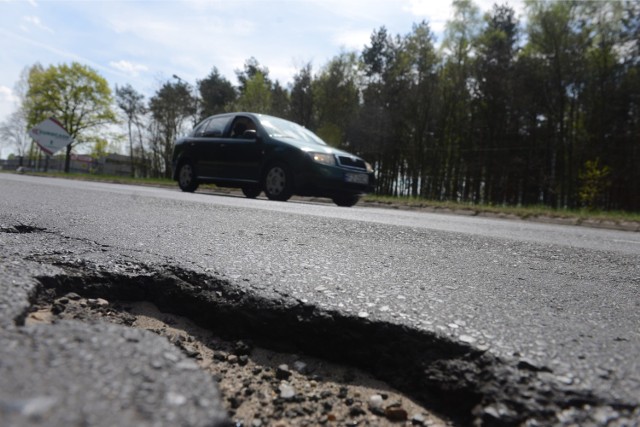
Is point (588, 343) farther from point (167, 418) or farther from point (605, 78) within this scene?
point (605, 78)

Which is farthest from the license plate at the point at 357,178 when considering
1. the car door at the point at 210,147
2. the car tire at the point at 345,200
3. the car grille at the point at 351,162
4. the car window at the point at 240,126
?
the car door at the point at 210,147

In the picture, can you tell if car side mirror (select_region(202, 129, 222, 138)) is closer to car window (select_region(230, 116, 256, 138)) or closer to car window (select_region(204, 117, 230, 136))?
car window (select_region(204, 117, 230, 136))

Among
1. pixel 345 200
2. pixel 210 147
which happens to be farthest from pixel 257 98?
pixel 345 200

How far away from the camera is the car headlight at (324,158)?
287 inches

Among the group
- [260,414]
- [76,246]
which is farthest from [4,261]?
[260,414]

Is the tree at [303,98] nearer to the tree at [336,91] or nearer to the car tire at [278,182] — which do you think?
the tree at [336,91]

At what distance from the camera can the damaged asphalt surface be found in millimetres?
761

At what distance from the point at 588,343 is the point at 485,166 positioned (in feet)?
80.5

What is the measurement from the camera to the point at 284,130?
321 inches

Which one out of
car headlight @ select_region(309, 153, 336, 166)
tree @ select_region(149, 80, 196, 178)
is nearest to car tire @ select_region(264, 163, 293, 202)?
car headlight @ select_region(309, 153, 336, 166)

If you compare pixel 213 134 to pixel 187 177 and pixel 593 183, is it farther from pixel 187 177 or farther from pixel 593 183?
pixel 593 183

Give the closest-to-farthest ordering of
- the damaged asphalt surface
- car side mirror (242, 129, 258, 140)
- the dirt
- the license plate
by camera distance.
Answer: the damaged asphalt surface → the dirt → the license plate → car side mirror (242, 129, 258, 140)

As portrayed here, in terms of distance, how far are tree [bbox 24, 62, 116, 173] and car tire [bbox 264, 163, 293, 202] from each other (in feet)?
105

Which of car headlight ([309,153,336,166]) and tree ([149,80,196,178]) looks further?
tree ([149,80,196,178])
